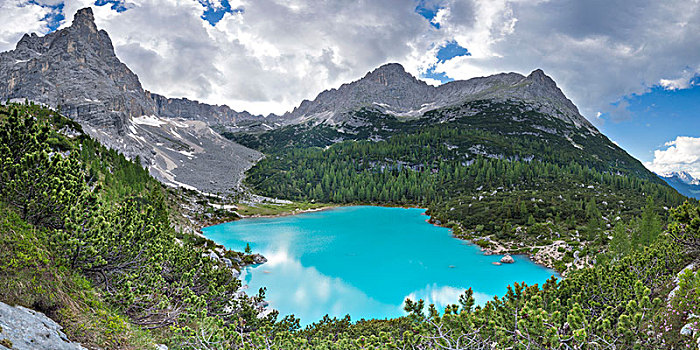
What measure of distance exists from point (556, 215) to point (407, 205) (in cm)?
5667

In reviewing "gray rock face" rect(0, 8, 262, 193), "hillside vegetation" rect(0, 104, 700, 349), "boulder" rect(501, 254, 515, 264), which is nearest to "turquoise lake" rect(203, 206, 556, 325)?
"boulder" rect(501, 254, 515, 264)

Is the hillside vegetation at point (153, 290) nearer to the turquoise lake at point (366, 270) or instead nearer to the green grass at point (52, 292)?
the green grass at point (52, 292)

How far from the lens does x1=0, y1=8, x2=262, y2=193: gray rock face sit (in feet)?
396

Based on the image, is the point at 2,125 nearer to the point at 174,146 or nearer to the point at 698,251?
the point at 698,251

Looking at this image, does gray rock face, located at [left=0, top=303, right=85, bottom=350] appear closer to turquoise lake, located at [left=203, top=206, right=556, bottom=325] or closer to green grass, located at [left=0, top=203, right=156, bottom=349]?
green grass, located at [left=0, top=203, right=156, bottom=349]

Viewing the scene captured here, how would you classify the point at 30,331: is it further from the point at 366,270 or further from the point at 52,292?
the point at 366,270

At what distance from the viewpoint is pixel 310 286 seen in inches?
1136

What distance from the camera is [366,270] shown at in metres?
34.0

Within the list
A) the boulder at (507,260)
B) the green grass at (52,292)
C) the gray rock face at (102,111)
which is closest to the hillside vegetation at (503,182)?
the boulder at (507,260)

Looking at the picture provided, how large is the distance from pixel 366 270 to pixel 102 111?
152507 millimetres

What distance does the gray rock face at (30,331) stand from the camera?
440 centimetres

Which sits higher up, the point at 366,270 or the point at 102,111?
the point at 102,111

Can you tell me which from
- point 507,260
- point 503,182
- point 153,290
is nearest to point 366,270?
point 507,260

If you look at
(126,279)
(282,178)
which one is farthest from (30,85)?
(126,279)
